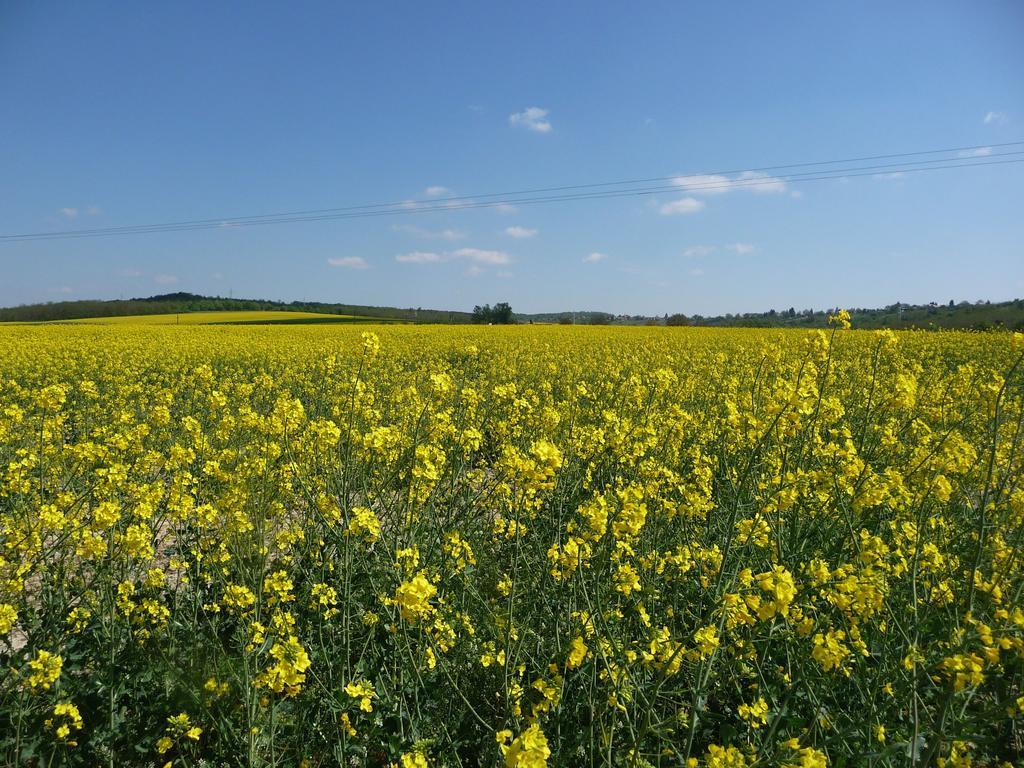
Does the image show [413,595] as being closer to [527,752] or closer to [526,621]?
[527,752]

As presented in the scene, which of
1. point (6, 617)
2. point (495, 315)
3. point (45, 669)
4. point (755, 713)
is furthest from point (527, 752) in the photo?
point (495, 315)

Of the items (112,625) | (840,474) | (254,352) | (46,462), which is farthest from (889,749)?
(254,352)

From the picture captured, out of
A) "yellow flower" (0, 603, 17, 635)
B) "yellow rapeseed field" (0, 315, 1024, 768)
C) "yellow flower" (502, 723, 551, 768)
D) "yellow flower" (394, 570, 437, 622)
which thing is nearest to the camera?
"yellow flower" (502, 723, 551, 768)

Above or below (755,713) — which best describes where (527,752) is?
above

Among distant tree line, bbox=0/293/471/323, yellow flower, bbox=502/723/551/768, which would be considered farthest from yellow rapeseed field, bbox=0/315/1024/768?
distant tree line, bbox=0/293/471/323

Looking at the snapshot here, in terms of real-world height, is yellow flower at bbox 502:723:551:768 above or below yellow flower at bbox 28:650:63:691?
above

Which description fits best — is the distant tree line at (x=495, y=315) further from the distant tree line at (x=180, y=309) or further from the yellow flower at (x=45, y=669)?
the yellow flower at (x=45, y=669)

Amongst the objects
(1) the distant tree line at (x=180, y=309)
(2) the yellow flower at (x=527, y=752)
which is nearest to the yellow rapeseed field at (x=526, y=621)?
(2) the yellow flower at (x=527, y=752)

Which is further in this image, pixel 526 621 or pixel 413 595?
pixel 526 621

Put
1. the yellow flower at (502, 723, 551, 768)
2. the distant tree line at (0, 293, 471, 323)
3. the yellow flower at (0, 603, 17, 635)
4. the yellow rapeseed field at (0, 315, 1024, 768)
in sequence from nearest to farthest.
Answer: the yellow flower at (502, 723, 551, 768)
the yellow rapeseed field at (0, 315, 1024, 768)
the yellow flower at (0, 603, 17, 635)
the distant tree line at (0, 293, 471, 323)

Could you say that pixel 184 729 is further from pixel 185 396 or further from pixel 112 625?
pixel 185 396

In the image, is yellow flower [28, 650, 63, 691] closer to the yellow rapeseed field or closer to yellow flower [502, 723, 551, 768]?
the yellow rapeseed field

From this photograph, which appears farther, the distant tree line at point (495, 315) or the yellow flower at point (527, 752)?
the distant tree line at point (495, 315)

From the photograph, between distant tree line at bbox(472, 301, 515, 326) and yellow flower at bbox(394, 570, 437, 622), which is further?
distant tree line at bbox(472, 301, 515, 326)
